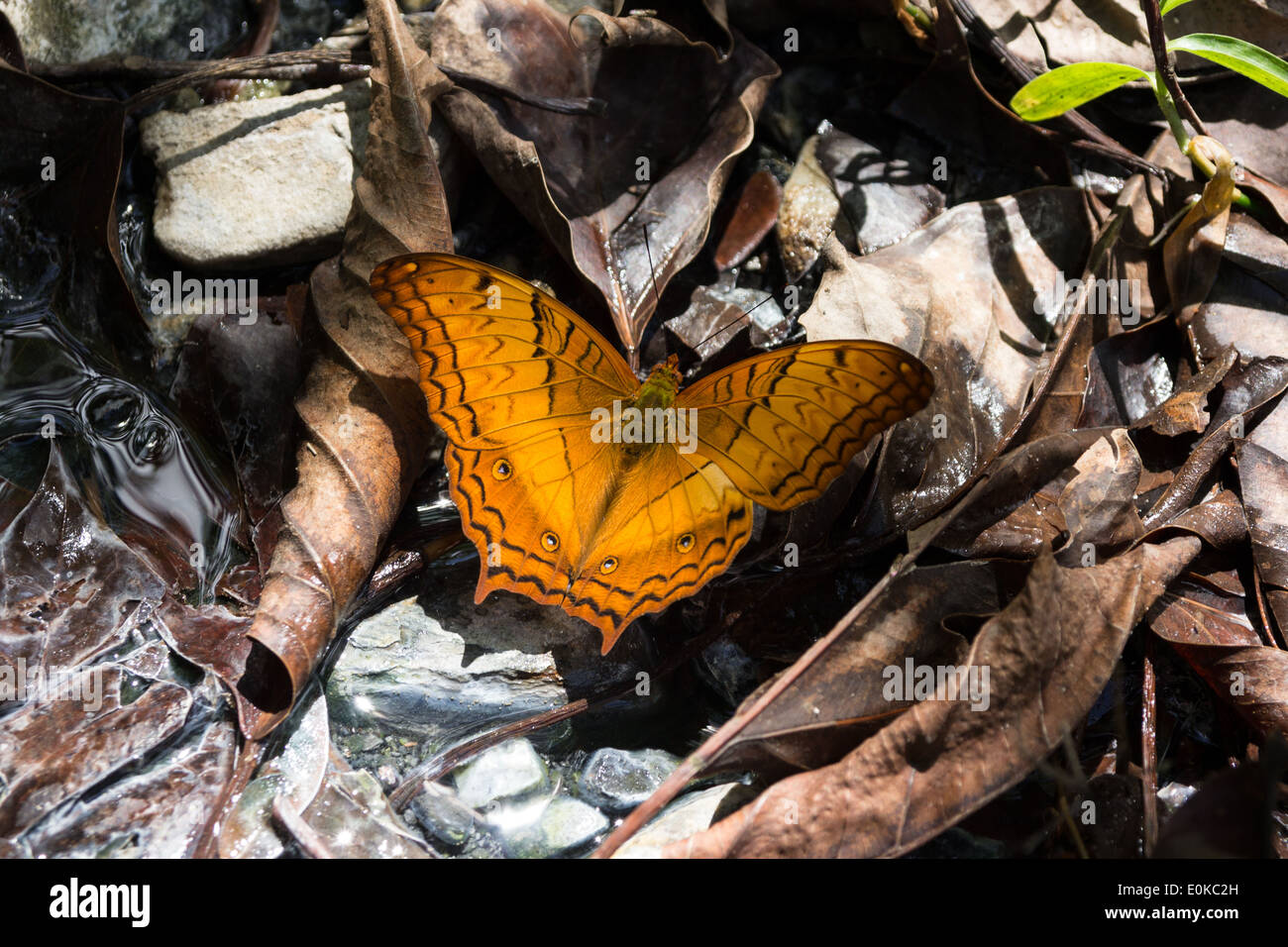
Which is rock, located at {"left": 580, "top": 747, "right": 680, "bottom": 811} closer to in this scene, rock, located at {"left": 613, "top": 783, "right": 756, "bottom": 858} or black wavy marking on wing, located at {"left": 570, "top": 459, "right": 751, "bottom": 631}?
rock, located at {"left": 613, "top": 783, "right": 756, "bottom": 858}

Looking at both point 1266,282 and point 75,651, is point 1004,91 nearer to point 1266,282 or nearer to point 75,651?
point 1266,282

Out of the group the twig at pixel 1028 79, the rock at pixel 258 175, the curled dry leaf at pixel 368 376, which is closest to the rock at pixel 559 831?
the curled dry leaf at pixel 368 376

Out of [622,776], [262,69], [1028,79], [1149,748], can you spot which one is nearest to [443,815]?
[622,776]

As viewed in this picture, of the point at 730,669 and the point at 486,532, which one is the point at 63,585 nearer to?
the point at 486,532

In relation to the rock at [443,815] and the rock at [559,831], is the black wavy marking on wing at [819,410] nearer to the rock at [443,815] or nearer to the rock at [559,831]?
the rock at [559,831]

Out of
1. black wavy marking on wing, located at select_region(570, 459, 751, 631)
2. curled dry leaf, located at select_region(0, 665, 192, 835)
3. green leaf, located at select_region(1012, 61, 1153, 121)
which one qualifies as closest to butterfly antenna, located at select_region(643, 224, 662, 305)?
black wavy marking on wing, located at select_region(570, 459, 751, 631)
